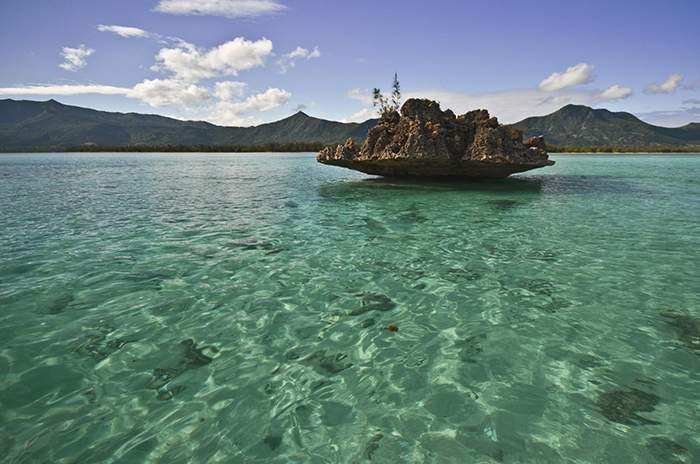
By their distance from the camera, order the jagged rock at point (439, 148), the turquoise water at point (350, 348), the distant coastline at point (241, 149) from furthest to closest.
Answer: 1. the distant coastline at point (241, 149)
2. the jagged rock at point (439, 148)
3. the turquoise water at point (350, 348)

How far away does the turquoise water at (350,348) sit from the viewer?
3027 mm

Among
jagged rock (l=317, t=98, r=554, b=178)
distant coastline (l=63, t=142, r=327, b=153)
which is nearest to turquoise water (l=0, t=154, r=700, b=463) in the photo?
jagged rock (l=317, t=98, r=554, b=178)

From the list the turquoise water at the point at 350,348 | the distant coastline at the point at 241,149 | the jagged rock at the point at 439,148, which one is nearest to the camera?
the turquoise water at the point at 350,348

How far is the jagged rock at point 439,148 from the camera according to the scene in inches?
816

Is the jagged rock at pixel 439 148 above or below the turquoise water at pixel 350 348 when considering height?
above

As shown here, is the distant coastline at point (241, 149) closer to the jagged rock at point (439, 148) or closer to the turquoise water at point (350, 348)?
the jagged rock at point (439, 148)

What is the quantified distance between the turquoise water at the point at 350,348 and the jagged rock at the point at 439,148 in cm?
1175

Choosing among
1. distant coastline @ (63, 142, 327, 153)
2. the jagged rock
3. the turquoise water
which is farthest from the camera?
distant coastline @ (63, 142, 327, 153)

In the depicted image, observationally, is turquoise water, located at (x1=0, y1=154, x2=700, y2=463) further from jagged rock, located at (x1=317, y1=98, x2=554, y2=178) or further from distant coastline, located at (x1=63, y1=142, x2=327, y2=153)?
distant coastline, located at (x1=63, y1=142, x2=327, y2=153)

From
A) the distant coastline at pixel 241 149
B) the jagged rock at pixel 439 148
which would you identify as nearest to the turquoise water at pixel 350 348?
the jagged rock at pixel 439 148

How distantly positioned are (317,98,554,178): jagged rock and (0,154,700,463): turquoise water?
11.7 meters

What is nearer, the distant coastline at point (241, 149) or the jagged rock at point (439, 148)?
the jagged rock at point (439, 148)

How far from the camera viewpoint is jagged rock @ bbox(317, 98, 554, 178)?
68.0ft

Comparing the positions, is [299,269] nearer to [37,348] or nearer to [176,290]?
[176,290]
